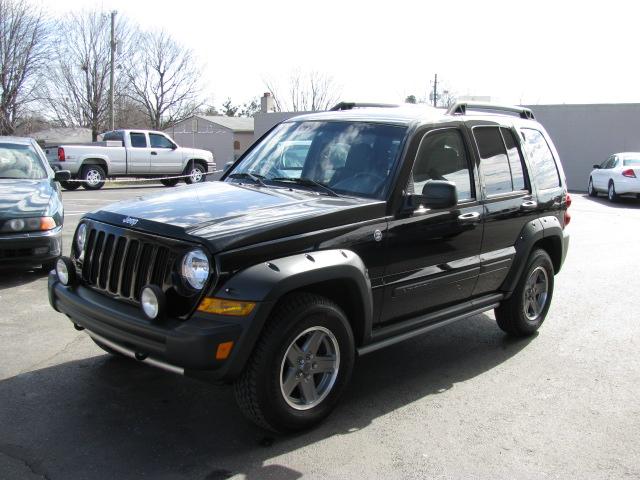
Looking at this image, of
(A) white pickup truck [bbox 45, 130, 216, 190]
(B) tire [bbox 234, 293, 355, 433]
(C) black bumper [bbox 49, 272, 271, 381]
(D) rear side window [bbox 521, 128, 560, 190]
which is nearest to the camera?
(C) black bumper [bbox 49, 272, 271, 381]

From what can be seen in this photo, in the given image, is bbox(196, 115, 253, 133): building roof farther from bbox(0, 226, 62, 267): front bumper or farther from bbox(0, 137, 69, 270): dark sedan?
bbox(0, 226, 62, 267): front bumper

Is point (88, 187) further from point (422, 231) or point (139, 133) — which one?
point (422, 231)

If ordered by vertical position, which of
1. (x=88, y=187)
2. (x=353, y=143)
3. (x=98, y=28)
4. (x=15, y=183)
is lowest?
(x=88, y=187)

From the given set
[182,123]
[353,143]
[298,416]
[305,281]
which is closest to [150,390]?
[298,416]

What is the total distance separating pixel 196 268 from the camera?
11.5 feet

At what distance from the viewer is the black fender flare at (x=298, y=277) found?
3.44 metres

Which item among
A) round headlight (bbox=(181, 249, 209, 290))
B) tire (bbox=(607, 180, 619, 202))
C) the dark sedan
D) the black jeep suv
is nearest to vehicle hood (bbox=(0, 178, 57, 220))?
the dark sedan

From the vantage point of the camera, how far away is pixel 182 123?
169 feet

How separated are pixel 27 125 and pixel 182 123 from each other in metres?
13.9

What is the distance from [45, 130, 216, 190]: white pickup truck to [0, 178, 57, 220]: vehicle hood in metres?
12.3

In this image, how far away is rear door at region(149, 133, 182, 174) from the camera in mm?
22844

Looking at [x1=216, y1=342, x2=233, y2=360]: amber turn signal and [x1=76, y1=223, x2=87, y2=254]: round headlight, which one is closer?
[x1=216, y1=342, x2=233, y2=360]: amber turn signal

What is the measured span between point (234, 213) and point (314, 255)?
56 cm

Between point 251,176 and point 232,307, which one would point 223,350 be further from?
point 251,176
